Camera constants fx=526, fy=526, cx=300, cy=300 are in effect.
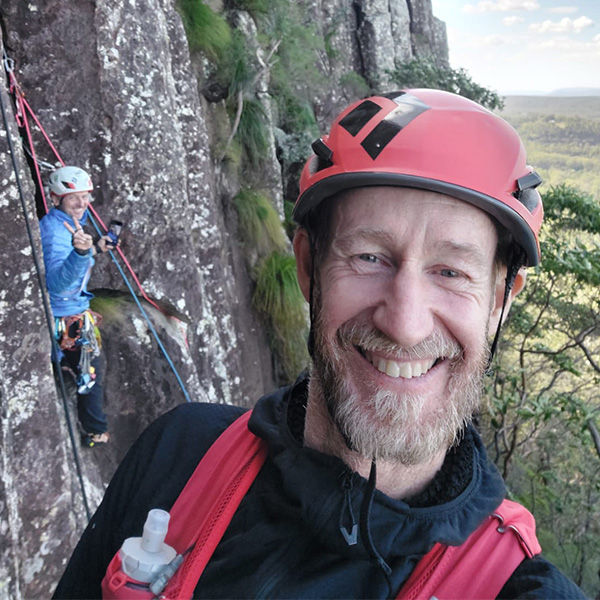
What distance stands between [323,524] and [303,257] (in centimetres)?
89

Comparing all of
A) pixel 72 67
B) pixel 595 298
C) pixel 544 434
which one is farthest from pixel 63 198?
pixel 544 434

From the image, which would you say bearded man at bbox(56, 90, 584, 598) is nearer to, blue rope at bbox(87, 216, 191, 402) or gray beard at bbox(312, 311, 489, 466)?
gray beard at bbox(312, 311, 489, 466)

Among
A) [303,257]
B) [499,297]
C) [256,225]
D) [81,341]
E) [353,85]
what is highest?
[353,85]

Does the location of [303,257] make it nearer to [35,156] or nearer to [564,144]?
[35,156]

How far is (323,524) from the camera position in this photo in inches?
52.5

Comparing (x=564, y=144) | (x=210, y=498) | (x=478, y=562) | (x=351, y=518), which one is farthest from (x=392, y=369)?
(x=564, y=144)

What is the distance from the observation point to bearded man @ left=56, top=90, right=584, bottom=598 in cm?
129

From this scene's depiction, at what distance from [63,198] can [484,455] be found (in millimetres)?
4353

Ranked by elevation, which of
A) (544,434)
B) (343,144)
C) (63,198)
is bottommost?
(544,434)

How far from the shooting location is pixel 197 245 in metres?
7.16

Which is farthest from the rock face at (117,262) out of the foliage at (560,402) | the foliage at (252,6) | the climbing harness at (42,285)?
the foliage at (560,402)

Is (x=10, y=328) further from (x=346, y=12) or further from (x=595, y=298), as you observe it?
(x=346, y=12)

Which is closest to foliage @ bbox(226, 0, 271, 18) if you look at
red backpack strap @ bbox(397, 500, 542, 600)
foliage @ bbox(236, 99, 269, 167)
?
foliage @ bbox(236, 99, 269, 167)

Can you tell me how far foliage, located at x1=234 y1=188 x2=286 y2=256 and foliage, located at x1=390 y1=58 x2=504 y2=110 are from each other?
913 centimetres
